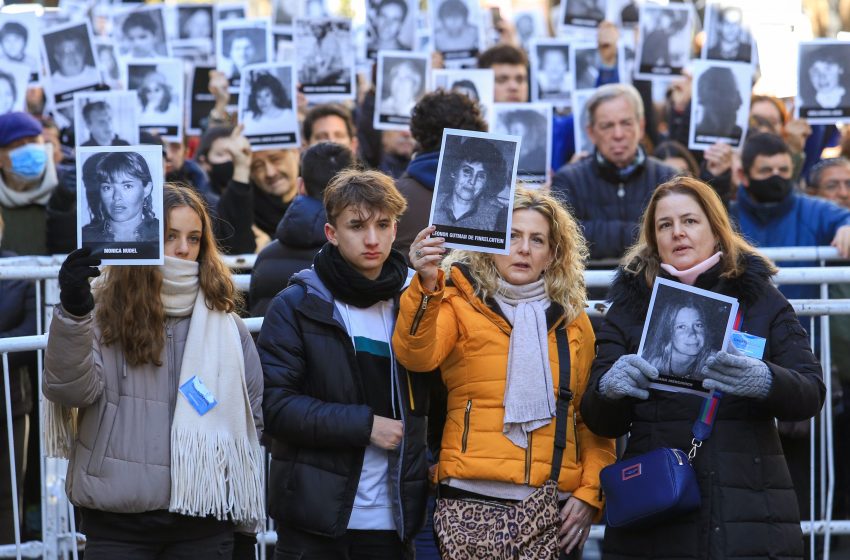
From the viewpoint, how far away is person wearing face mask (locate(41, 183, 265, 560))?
4508 mm

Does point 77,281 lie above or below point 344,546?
above

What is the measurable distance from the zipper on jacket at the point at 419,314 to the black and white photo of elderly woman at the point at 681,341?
2.42 feet

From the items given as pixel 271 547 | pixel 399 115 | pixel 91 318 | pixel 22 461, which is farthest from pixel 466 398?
pixel 399 115

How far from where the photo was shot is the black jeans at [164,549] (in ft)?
14.9

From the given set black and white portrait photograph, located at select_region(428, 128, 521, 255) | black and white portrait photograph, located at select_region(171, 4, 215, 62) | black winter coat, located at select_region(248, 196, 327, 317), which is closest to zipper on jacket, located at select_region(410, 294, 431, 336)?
black and white portrait photograph, located at select_region(428, 128, 521, 255)

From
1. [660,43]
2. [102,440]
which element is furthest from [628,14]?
[102,440]

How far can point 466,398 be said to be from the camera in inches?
187

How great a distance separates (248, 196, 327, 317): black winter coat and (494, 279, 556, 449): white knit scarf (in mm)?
1474

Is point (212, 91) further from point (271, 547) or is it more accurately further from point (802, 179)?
point (271, 547)

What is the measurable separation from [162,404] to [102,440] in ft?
0.75

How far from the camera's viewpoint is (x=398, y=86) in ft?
28.7

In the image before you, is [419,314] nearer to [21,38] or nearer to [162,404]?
[162,404]

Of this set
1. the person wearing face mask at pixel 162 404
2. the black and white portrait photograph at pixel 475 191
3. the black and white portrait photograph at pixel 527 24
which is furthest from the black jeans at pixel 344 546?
the black and white portrait photograph at pixel 527 24

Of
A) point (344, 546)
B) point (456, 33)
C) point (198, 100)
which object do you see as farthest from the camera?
point (198, 100)
